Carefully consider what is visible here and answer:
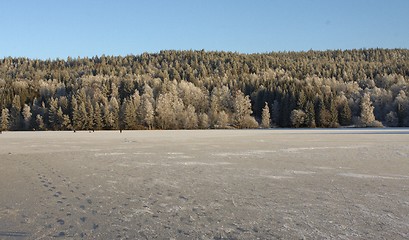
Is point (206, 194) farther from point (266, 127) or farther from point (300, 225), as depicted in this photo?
point (266, 127)

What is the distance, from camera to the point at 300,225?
23.2 feet

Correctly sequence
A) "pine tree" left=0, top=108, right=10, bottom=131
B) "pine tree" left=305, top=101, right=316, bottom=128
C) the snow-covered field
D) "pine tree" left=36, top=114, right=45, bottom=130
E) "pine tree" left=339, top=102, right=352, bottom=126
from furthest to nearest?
1. "pine tree" left=339, top=102, right=352, bottom=126
2. "pine tree" left=305, top=101, right=316, bottom=128
3. "pine tree" left=36, top=114, right=45, bottom=130
4. "pine tree" left=0, top=108, right=10, bottom=131
5. the snow-covered field

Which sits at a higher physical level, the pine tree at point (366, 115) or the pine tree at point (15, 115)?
the pine tree at point (15, 115)

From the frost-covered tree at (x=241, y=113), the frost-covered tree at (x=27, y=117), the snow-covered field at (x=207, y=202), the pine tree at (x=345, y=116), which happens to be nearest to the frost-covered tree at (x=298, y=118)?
the pine tree at (x=345, y=116)

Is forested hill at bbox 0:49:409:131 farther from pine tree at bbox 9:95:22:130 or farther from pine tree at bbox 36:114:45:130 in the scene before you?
pine tree at bbox 9:95:22:130

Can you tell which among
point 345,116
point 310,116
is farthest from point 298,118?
point 345,116

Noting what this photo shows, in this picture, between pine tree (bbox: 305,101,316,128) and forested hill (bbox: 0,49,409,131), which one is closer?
forested hill (bbox: 0,49,409,131)

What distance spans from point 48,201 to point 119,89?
10146 cm

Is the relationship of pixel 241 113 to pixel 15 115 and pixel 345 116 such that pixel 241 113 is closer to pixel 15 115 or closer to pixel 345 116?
pixel 345 116

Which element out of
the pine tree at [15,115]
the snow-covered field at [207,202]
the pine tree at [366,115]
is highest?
the pine tree at [15,115]

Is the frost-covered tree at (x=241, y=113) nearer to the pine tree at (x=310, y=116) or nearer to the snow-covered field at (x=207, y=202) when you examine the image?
the pine tree at (x=310, y=116)

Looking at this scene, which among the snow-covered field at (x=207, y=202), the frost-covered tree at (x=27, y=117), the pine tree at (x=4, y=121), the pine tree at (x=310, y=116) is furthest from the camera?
the frost-covered tree at (x=27, y=117)

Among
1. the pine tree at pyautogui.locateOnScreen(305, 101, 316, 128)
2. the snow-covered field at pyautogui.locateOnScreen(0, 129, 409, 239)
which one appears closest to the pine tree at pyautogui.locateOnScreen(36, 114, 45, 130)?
the pine tree at pyautogui.locateOnScreen(305, 101, 316, 128)

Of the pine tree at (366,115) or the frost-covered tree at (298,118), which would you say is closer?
the pine tree at (366,115)
